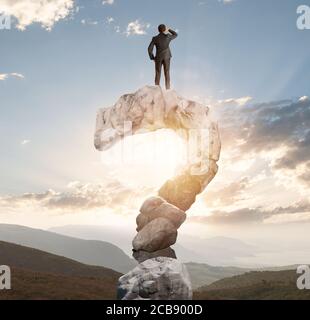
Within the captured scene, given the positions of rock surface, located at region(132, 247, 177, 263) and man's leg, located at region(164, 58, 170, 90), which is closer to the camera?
rock surface, located at region(132, 247, 177, 263)

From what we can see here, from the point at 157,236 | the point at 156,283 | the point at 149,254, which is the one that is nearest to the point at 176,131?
the point at 157,236

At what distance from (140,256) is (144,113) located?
6.49 metres

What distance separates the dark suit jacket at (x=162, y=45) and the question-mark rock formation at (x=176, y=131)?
4.91 ft

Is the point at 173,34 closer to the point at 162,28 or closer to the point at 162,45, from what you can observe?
the point at 162,28

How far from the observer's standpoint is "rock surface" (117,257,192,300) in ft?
46.6

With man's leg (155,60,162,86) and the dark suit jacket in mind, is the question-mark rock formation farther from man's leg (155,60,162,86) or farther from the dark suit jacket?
the dark suit jacket

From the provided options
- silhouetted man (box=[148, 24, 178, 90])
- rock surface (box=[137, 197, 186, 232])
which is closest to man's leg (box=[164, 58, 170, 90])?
silhouetted man (box=[148, 24, 178, 90])

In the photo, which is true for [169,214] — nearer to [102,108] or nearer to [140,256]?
[140,256]

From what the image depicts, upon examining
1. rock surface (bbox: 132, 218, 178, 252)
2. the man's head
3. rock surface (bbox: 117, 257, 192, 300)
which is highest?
the man's head

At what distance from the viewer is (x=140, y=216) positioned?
1923 centimetres

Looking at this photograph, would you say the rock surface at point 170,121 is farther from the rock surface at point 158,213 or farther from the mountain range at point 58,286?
the mountain range at point 58,286

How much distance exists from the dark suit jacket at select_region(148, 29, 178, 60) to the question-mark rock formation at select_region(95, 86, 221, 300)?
58.9 inches
